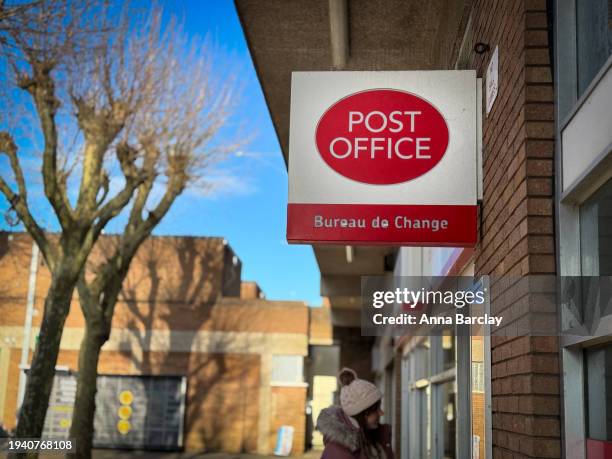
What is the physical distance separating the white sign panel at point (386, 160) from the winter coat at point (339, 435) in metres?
1.03

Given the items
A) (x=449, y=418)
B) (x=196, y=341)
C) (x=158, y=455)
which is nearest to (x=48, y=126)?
(x=449, y=418)

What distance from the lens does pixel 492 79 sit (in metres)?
4.58

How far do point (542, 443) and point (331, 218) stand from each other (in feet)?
5.43

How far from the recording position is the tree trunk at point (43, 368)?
12.4m

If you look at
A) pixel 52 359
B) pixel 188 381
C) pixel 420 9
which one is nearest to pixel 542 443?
pixel 420 9

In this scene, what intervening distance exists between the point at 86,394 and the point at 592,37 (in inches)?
539

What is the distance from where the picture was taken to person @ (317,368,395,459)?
3.59 m

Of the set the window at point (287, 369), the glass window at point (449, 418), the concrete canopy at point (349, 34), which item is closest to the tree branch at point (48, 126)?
the concrete canopy at point (349, 34)

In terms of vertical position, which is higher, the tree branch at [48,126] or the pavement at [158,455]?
the tree branch at [48,126]

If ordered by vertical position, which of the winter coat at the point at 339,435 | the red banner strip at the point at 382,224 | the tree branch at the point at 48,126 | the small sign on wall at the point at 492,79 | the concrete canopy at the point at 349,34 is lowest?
the winter coat at the point at 339,435

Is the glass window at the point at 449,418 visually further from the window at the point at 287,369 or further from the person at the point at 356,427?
the window at the point at 287,369

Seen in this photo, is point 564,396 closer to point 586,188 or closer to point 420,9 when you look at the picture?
point 586,188

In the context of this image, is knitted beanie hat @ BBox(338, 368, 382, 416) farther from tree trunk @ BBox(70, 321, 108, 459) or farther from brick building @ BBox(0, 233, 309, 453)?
brick building @ BBox(0, 233, 309, 453)

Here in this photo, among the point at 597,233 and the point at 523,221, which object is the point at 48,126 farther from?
the point at 597,233
